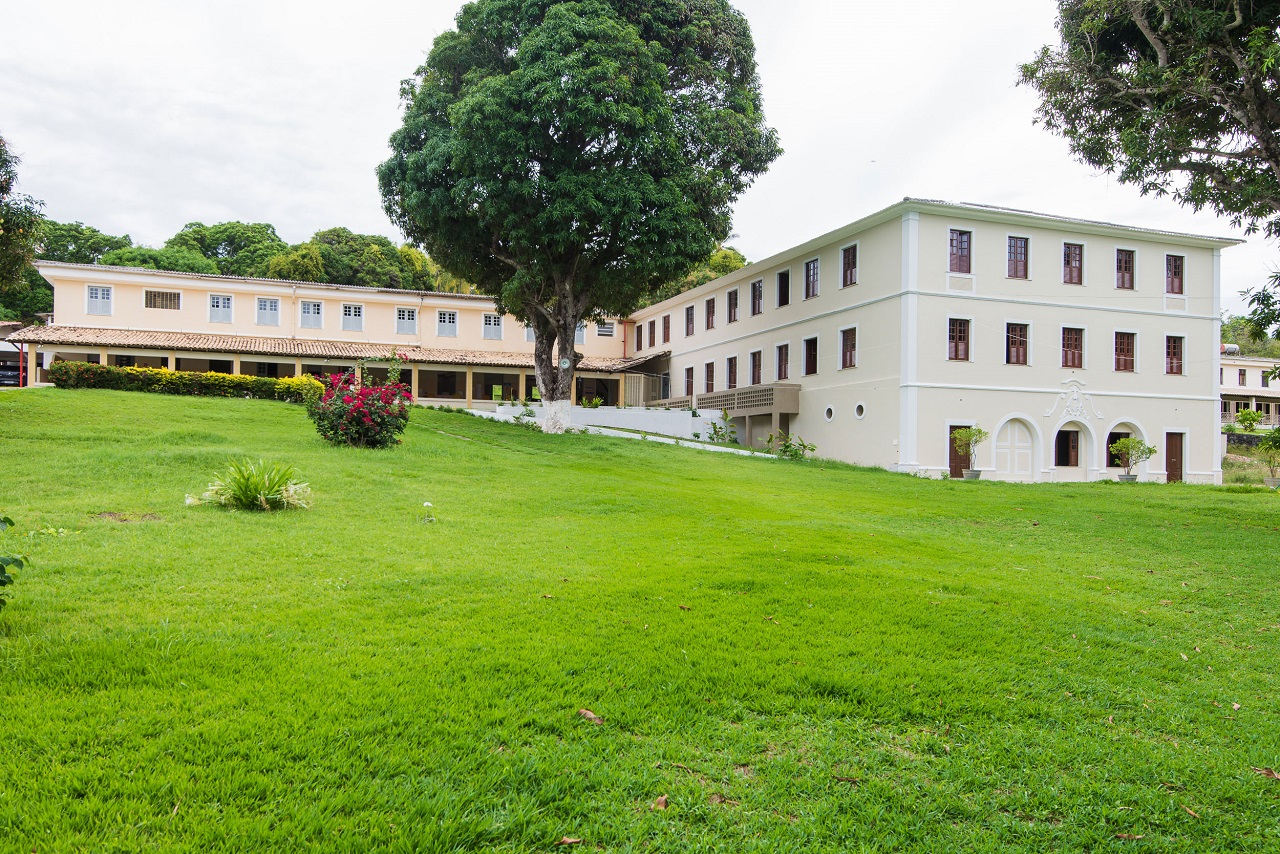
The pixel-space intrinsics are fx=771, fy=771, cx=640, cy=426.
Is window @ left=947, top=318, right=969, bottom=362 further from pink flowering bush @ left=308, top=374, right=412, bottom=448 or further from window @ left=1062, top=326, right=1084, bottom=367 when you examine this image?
pink flowering bush @ left=308, top=374, right=412, bottom=448

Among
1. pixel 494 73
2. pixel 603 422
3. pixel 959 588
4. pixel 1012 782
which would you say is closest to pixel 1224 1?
pixel 959 588

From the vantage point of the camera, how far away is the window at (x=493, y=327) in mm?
38312

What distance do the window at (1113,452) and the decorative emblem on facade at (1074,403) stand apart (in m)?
1.06

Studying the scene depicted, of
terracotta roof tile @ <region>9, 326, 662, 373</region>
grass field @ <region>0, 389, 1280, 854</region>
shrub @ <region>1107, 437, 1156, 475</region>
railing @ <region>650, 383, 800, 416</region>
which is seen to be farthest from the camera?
terracotta roof tile @ <region>9, 326, 662, 373</region>

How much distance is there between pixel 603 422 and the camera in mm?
32188

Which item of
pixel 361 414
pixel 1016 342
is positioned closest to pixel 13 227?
pixel 361 414

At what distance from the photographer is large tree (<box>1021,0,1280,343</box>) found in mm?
11711

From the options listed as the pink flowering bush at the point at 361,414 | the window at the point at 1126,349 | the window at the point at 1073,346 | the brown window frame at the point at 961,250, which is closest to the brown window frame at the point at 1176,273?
the window at the point at 1126,349

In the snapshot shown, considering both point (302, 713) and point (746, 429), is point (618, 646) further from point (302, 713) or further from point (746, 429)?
point (746, 429)

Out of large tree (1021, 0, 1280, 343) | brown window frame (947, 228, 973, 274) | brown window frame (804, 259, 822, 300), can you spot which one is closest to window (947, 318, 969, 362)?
brown window frame (947, 228, 973, 274)

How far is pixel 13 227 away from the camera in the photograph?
613 inches

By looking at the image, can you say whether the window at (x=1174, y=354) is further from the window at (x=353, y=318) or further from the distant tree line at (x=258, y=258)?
the window at (x=353, y=318)

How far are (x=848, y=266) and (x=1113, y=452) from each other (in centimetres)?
1044

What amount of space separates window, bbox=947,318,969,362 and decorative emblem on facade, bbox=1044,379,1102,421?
3.57 m
